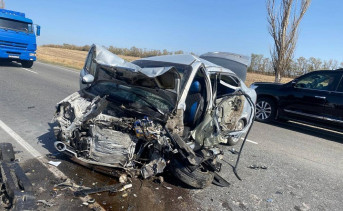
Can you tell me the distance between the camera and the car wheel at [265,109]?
27.3ft

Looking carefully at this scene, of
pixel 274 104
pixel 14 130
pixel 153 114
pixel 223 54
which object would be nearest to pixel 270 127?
pixel 274 104

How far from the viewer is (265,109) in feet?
27.7

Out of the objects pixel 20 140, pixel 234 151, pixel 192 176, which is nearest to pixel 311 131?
pixel 234 151

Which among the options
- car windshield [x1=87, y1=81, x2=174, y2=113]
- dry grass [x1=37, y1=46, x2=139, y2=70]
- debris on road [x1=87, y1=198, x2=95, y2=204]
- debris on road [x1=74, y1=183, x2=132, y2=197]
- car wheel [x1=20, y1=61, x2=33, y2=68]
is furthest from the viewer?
dry grass [x1=37, y1=46, x2=139, y2=70]

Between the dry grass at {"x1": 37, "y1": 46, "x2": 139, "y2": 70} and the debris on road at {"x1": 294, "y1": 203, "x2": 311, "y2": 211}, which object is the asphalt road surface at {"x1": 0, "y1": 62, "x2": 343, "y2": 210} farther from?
the dry grass at {"x1": 37, "y1": 46, "x2": 139, "y2": 70}

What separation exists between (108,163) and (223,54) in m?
4.71

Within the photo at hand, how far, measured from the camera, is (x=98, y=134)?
3531 millimetres

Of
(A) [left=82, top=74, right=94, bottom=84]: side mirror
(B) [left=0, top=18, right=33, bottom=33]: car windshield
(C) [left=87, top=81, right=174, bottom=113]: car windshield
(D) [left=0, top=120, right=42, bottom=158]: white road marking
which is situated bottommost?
(D) [left=0, top=120, right=42, bottom=158]: white road marking

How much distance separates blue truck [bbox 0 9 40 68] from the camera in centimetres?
1334

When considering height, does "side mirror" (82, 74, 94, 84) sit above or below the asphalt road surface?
above

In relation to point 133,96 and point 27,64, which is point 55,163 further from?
point 27,64

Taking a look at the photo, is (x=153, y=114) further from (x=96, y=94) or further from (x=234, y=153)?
(x=234, y=153)

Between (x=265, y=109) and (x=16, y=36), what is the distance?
12344 millimetres

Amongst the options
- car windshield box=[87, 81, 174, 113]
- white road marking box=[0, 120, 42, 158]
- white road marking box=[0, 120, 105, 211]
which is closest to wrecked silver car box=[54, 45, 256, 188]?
car windshield box=[87, 81, 174, 113]
